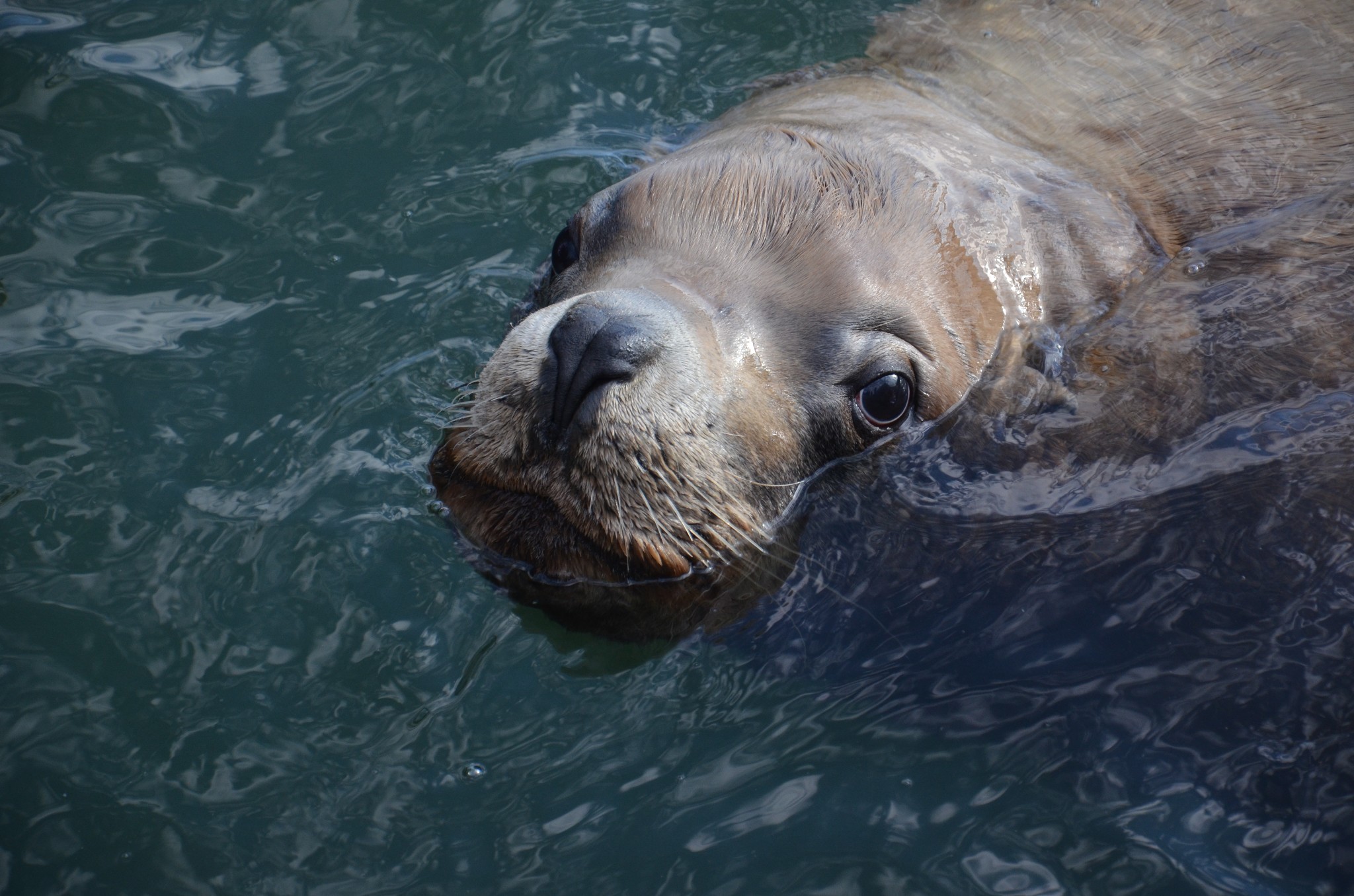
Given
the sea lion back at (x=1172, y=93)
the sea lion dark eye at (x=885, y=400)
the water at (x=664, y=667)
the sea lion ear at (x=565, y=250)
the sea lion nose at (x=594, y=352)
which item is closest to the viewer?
the sea lion nose at (x=594, y=352)

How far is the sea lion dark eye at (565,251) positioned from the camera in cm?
385

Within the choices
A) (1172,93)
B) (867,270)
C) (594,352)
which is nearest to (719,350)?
(594,352)

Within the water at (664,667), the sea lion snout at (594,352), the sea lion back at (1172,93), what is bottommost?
the water at (664,667)

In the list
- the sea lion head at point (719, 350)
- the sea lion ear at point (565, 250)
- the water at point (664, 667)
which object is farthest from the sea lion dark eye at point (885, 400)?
the sea lion ear at point (565, 250)

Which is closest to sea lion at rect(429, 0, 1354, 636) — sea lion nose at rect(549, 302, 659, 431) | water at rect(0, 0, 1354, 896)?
sea lion nose at rect(549, 302, 659, 431)

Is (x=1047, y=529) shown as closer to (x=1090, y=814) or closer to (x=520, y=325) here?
(x=1090, y=814)

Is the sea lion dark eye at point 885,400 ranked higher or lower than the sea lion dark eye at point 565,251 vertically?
lower

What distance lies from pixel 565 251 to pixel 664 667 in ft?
4.44

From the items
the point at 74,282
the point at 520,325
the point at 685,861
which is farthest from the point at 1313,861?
the point at 74,282

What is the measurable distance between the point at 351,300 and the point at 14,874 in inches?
95.1

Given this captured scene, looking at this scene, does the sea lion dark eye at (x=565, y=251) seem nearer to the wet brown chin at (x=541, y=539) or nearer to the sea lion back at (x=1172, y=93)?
the wet brown chin at (x=541, y=539)

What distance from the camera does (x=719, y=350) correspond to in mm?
3234

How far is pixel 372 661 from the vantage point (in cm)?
364

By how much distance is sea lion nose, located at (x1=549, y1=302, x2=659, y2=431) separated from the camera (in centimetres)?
295
